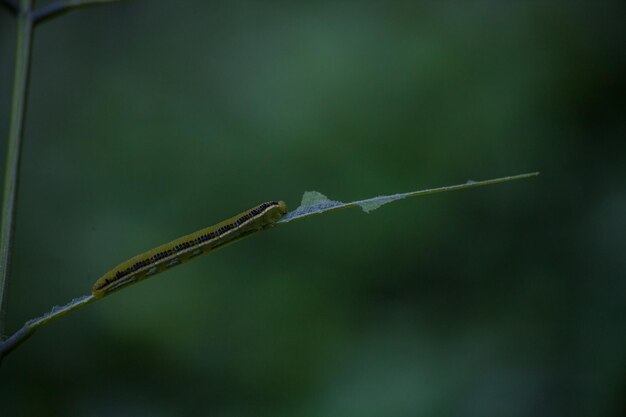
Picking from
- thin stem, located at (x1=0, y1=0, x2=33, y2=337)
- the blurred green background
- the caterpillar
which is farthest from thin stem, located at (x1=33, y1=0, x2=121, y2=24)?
the blurred green background

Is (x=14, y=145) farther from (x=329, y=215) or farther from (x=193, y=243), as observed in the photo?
(x=329, y=215)

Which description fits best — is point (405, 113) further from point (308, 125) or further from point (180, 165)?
point (180, 165)

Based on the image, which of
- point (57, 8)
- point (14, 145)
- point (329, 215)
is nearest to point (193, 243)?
point (14, 145)

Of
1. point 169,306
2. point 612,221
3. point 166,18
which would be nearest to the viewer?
point 612,221

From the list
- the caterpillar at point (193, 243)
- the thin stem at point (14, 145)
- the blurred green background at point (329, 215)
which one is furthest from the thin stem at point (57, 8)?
the blurred green background at point (329, 215)

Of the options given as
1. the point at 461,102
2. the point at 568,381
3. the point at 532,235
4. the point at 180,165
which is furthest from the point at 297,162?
the point at 568,381

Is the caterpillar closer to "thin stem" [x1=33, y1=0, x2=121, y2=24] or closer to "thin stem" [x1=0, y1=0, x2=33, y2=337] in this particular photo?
"thin stem" [x1=0, y1=0, x2=33, y2=337]
